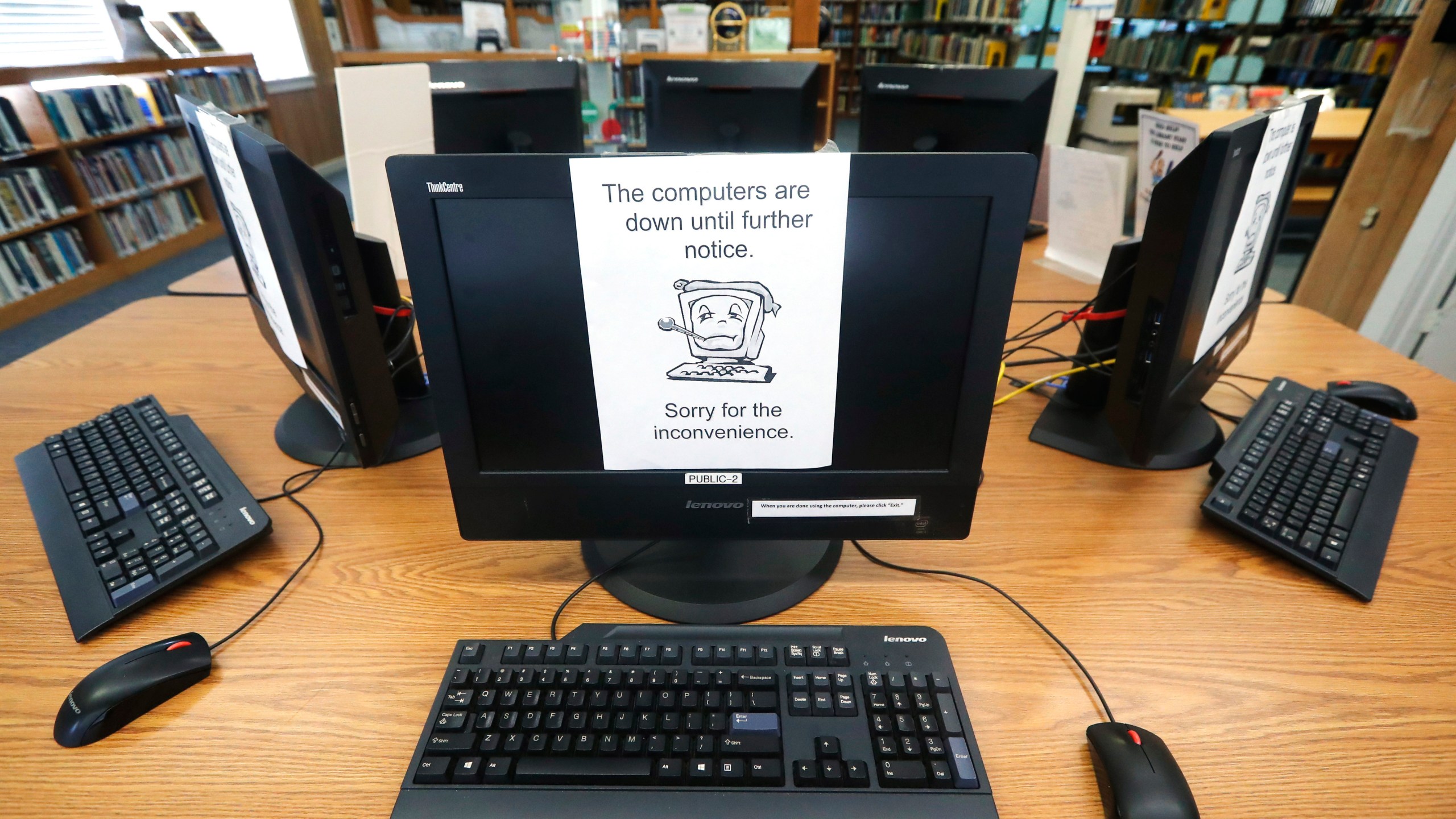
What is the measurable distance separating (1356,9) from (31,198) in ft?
23.5

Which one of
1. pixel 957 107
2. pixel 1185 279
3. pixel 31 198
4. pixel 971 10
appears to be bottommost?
pixel 31 198

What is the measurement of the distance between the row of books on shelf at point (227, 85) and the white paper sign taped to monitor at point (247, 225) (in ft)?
13.8

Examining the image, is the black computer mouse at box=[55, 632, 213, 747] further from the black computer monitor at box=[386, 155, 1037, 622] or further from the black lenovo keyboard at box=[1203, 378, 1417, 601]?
the black lenovo keyboard at box=[1203, 378, 1417, 601]

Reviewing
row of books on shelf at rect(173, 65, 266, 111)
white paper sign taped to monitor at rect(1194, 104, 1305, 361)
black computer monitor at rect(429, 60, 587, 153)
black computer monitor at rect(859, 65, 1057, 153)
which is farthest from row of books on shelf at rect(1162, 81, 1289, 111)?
row of books on shelf at rect(173, 65, 266, 111)

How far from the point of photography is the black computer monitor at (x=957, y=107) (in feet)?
4.95

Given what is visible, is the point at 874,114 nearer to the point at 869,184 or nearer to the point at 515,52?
the point at 869,184

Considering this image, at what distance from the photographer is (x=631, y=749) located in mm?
532

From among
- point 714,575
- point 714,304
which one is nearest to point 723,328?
point 714,304

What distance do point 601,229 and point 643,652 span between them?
37 centimetres

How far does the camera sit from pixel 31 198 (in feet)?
10.3

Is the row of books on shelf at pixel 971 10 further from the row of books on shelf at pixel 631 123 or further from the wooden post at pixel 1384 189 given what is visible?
the wooden post at pixel 1384 189

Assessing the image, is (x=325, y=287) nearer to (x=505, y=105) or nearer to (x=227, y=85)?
(x=505, y=105)

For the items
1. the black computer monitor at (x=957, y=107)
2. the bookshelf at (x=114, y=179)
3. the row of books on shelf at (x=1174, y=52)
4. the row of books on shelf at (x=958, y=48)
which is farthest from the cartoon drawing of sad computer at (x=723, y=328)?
the row of books on shelf at (x=958, y=48)

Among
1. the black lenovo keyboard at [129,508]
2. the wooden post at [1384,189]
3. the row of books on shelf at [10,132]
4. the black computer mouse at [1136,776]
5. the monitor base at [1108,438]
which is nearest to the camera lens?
the black computer mouse at [1136,776]
